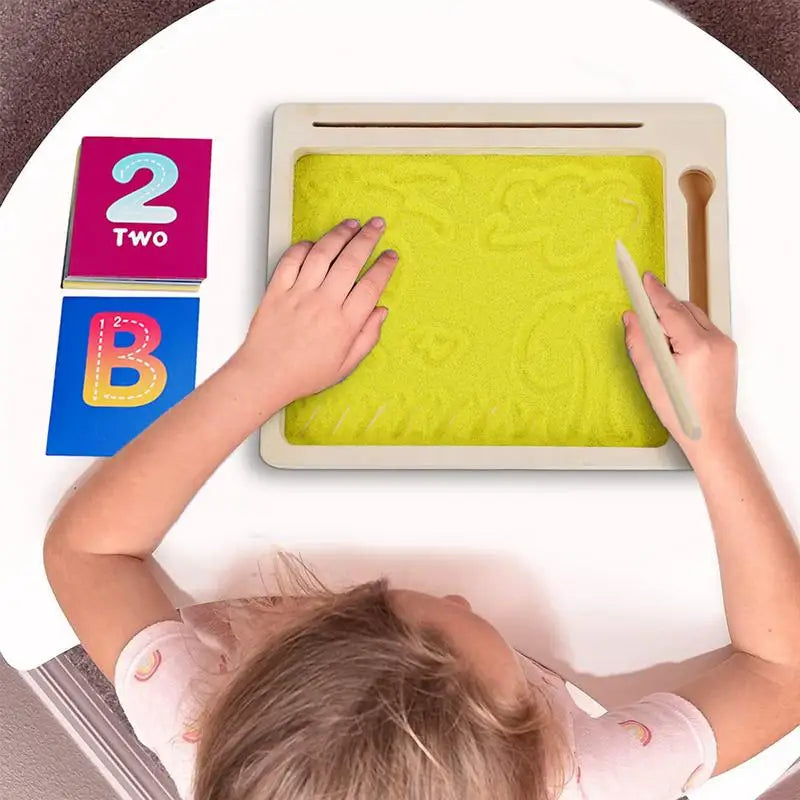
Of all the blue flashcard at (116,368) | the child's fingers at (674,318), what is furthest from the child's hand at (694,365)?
the blue flashcard at (116,368)

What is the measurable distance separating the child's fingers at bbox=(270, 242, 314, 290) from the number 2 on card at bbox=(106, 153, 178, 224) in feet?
0.27

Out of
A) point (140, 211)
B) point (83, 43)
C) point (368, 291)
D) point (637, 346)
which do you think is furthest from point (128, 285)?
point (83, 43)

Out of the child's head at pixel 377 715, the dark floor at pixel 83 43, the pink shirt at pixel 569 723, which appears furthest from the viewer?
the dark floor at pixel 83 43

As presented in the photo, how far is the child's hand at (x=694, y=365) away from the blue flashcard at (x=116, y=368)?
0.29 meters

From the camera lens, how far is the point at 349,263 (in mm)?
624

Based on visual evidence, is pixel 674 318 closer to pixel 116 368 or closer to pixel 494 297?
pixel 494 297

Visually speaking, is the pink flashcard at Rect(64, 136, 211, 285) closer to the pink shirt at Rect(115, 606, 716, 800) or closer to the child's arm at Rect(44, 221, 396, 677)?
the child's arm at Rect(44, 221, 396, 677)

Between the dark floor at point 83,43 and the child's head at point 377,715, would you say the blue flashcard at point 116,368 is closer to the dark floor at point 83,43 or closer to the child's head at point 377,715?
the child's head at point 377,715

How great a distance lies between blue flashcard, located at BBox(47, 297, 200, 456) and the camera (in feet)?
2.03

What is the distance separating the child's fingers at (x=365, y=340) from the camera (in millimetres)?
618

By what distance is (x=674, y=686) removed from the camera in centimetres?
59

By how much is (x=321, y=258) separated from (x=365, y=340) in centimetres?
6

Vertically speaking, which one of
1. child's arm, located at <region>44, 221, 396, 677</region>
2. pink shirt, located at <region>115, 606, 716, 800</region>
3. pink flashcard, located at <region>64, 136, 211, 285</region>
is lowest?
pink shirt, located at <region>115, 606, 716, 800</region>

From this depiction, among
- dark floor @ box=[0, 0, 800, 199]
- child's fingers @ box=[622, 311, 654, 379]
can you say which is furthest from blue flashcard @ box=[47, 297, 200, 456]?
dark floor @ box=[0, 0, 800, 199]
